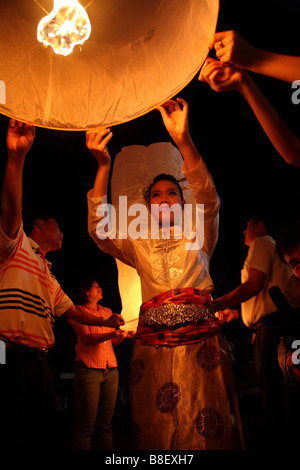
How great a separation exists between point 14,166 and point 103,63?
25.5 inches

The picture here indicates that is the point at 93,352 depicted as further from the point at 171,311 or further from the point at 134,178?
the point at 171,311

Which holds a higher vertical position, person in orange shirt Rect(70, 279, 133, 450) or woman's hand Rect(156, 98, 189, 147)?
woman's hand Rect(156, 98, 189, 147)

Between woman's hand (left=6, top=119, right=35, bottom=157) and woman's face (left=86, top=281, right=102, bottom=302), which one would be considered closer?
woman's hand (left=6, top=119, right=35, bottom=157)

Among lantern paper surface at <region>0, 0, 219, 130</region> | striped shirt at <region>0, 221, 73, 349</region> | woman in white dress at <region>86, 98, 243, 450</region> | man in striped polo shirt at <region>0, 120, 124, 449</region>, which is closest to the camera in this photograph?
lantern paper surface at <region>0, 0, 219, 130</region>

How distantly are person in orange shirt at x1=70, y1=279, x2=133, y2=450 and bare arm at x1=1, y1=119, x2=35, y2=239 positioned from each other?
1.48m

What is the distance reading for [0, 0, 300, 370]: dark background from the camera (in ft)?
8.66

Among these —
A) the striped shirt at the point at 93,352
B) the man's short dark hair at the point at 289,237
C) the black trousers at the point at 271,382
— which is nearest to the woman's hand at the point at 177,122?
the man's short dark hair at the point at 289,237

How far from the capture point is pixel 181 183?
2.60 metres

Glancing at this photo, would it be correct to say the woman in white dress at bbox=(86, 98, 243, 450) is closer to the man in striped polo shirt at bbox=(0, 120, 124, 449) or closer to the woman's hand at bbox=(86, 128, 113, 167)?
the woman's hand at bbox=(86, 128, 113, 167)

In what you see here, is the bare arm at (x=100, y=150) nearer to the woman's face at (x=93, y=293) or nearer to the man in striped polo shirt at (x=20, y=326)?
the man in striped polo shirt at (x=20, y=326)

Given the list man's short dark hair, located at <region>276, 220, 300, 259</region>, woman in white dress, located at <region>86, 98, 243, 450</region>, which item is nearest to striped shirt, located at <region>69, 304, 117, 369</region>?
woman in white dress, located at <region>86, 98, 243, 450</region>

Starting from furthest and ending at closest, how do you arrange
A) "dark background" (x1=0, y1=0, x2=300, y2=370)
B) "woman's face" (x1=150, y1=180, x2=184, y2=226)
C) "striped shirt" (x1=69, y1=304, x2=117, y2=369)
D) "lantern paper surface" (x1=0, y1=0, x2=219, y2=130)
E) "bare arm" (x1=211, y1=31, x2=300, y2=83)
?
"striped shirt" (x1=69, y1=304, x2=117, y2=369), "dark background" (x1=0, y1=0, x2=300, y2=370), "woman's face" (x1=150, y1=180, x2=184, y2=226), "lantern paper surface" (x1=0, y1=0, x2=219, y2=130), "bare arm" (x1=211, y1=31, x2=300, y2=83)

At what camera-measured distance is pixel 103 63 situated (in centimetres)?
167

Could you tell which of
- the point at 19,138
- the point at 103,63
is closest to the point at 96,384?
the point at 19,138
